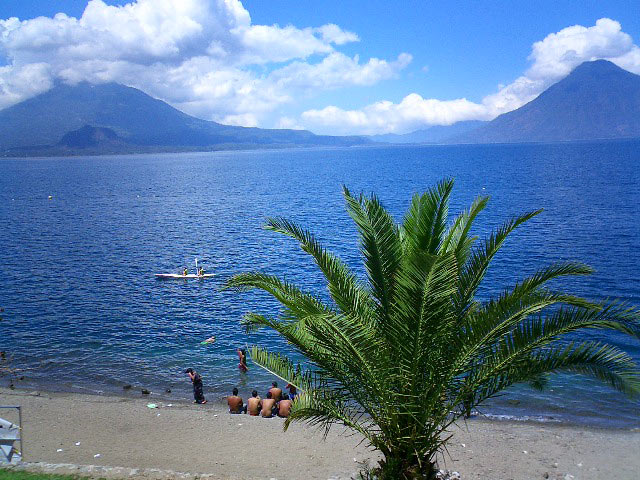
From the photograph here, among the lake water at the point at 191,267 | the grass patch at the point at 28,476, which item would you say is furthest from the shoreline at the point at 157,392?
the grass patch at the point at 28,476

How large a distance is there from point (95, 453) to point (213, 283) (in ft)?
78.2

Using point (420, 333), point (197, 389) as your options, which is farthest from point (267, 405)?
point (420, 333)

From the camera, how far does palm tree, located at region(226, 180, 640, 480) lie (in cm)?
888

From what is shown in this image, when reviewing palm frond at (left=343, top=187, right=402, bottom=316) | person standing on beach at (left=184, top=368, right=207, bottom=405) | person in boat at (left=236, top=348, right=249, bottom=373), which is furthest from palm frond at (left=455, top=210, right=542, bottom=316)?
person in boat at (left=236, top=348, right=249, bottom=373)

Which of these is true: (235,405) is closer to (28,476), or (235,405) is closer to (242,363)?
(242,363)

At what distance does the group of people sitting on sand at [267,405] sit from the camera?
67.1 feet

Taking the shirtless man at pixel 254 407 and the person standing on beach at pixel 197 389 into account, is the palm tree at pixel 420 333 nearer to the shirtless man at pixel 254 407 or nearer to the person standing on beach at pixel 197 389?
the shirtless man at pixel 254 407

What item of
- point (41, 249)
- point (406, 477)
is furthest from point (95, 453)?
point (41, 249)

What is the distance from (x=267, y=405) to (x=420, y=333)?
1295 centimetres

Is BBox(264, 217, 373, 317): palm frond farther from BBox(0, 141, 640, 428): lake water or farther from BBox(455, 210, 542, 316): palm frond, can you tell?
BBox(0, 141, 640, 428): lake water

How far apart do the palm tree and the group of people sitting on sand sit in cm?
1030

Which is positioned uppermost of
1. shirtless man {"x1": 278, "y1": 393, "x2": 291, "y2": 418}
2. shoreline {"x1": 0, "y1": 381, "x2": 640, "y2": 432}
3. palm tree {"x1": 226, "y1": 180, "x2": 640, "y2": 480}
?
palm tree {"x1": 226, "y1": 180, "x2": 640, "y2": 480}

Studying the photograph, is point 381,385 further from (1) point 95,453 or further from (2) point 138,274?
(2) point 138,274

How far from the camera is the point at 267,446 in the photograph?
18.0 meters
